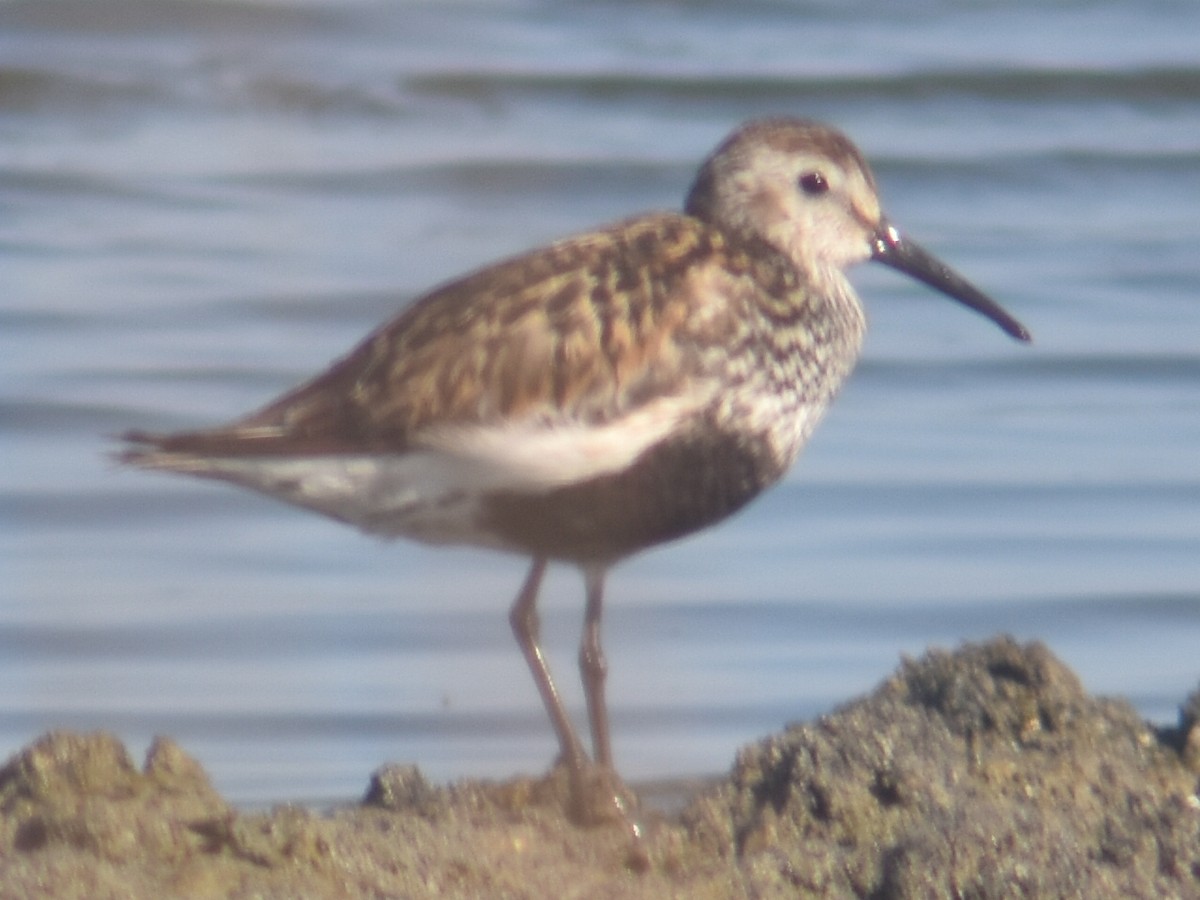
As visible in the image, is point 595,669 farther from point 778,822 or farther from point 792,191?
point 778,822

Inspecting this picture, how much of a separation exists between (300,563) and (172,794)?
326 centimetres

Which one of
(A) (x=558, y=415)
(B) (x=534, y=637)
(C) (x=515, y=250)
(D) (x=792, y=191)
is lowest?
(B) (x=534, y=637)

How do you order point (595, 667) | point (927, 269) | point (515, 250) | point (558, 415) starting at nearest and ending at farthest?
point (558, 415)
point (595, 667)
point (927, 269)
point (515, 250)

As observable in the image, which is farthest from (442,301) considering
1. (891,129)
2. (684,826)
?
(891,129)

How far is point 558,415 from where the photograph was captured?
4.62 m

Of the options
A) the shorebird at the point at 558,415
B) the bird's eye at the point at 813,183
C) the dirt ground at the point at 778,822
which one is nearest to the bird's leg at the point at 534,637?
the shorebird at the point at 558,415

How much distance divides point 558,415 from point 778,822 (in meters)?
1.05

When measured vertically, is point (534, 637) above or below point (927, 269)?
below

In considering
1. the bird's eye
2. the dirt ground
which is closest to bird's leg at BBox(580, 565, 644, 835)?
the dirt ground

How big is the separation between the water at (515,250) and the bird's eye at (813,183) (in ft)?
1.87

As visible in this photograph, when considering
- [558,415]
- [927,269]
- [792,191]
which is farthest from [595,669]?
[927,269]

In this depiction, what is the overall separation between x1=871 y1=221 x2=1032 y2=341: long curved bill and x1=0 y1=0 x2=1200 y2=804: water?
0.83 meters

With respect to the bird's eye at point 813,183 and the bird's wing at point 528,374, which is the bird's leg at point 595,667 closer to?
the bird's wing at point 528,374

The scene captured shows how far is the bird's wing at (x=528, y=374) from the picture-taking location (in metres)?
4.61
